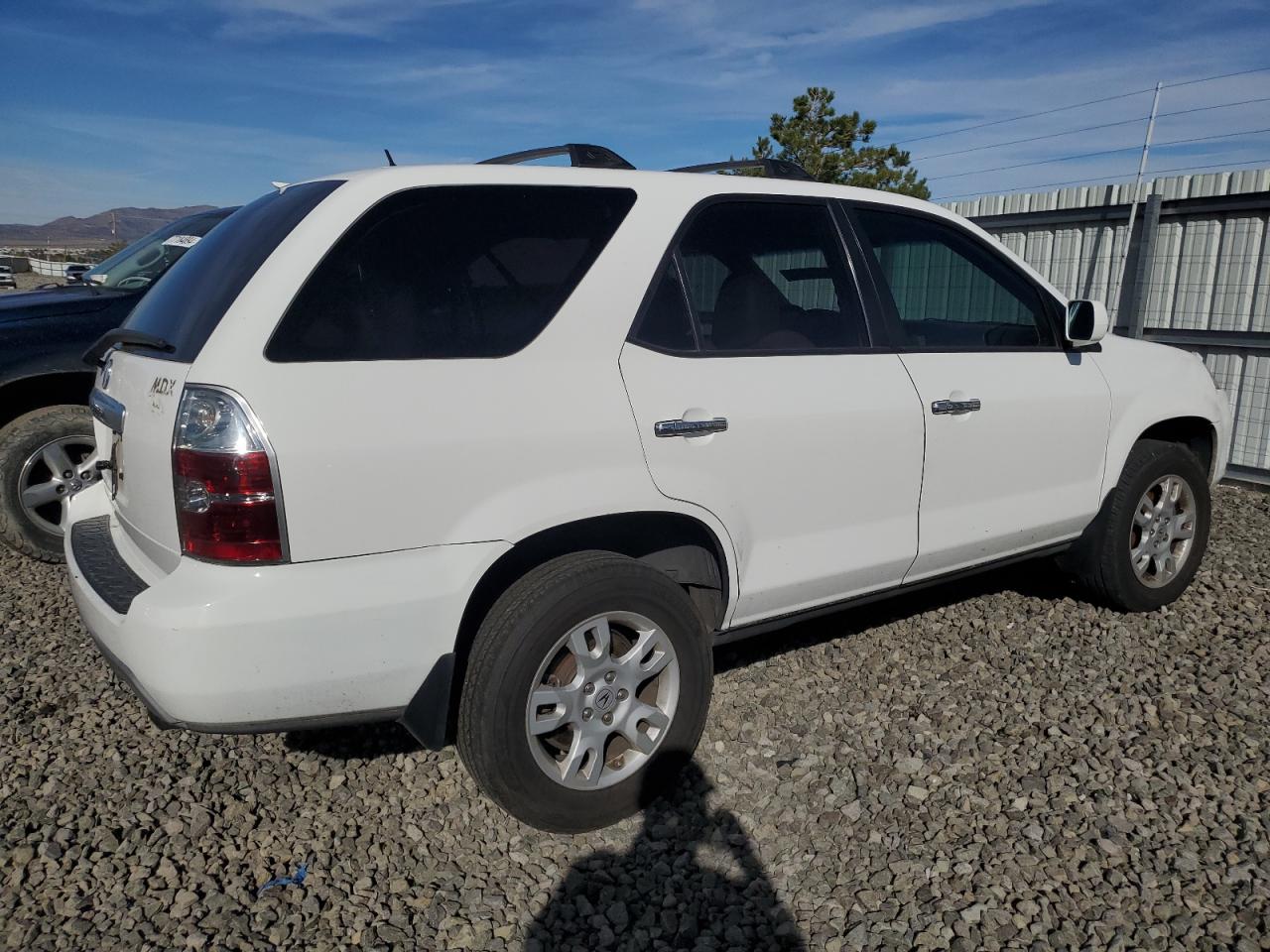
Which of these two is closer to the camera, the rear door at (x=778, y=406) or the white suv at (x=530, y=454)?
the white suv at (x=530, y=454)

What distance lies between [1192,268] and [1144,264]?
1.21 feet

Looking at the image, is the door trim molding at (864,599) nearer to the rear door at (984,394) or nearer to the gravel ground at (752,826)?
the rear door at (984,394)

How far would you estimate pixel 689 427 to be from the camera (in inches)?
107

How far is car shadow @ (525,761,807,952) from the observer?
2.40m

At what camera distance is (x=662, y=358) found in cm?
275

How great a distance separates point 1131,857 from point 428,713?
1989mm

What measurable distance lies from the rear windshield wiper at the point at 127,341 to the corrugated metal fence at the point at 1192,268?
7334mm

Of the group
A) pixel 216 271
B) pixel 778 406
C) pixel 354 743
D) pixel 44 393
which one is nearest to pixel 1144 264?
pixel 778 406

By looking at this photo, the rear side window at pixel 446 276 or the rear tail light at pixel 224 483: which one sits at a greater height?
the rear side window at pixel 446 276

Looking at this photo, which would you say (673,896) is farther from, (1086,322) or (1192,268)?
(1192,268)

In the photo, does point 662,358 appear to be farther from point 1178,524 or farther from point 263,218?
point 1178,524

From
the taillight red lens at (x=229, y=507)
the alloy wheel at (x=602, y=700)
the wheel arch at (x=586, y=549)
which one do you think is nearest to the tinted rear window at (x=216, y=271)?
the taillight red lens at (x=229, y=507)

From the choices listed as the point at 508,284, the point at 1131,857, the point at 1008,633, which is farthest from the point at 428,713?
the point at 1008,633

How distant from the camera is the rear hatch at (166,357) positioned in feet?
7.63
